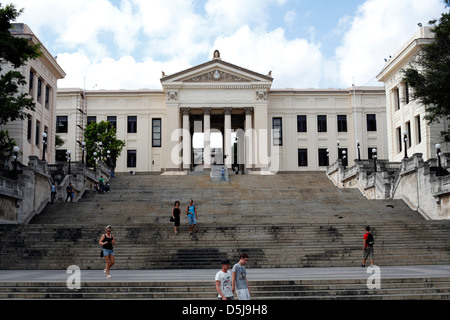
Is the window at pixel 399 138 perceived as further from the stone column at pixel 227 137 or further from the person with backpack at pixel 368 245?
the person with backpack at pixel 368 245

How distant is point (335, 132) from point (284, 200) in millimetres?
33610

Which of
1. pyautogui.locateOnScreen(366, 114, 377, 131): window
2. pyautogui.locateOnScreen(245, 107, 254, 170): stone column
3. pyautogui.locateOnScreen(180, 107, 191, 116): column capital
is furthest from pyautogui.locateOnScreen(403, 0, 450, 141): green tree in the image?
pyautogui.locateOnScreen(366, 114, 377, 131): window

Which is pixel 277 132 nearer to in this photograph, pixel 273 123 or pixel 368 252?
pixel 273 123

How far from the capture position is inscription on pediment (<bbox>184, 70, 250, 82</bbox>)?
58.3 metres

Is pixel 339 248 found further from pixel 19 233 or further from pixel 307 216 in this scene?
pixel 19 233

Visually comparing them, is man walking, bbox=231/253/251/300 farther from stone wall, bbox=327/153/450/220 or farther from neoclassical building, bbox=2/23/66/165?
neoclassical building, bbox=2/23/66/165

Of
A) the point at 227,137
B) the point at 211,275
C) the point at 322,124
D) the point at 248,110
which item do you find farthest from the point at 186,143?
the point at 211,275

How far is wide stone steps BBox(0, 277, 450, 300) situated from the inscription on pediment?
1865 inches

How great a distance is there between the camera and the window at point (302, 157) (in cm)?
6150

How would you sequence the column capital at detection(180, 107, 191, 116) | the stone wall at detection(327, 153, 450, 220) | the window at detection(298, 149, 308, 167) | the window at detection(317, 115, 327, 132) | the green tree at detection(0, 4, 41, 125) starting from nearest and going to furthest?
1. the green tree at detection(0, 4, 41, 125)
2. the stone wall at detection(327, 153, 450, 220)
3. the column capital at detection(180, 107, 191, 116)
4. the window at detection(298, 149, 308, 167)
5. the window at detection(317, 115, 327, 132)

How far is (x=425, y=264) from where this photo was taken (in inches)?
724

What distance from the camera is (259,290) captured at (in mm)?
12133

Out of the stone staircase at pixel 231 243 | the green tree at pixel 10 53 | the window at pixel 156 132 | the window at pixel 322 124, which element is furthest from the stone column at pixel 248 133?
the green tree at pixel 10 53

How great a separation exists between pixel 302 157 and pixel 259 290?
50.4 metres
